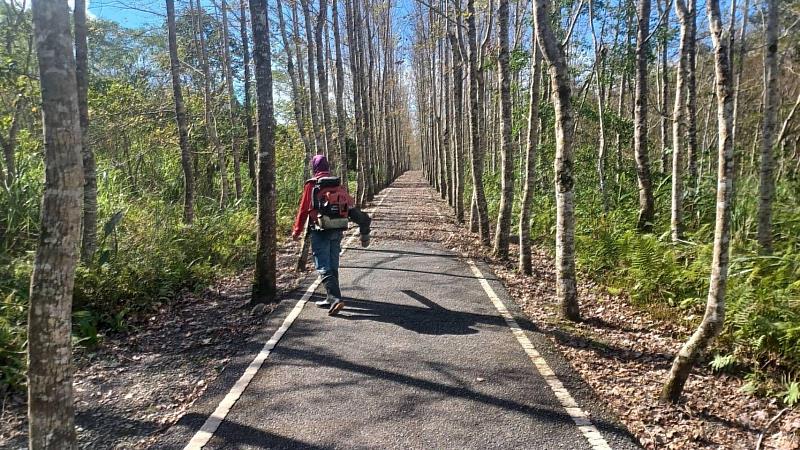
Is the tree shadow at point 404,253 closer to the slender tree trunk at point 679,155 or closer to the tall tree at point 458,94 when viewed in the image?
the slender tree trunk at point 679,155

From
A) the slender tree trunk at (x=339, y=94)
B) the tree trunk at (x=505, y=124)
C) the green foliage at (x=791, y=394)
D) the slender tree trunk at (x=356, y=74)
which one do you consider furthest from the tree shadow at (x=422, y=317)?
the slender tree trunk at (x=356, y=74)

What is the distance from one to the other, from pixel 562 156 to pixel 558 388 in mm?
2945

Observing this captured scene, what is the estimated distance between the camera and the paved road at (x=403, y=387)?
368cm

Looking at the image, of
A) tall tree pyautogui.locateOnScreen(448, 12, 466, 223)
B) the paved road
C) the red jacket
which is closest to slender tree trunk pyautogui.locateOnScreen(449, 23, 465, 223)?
tall tree pyautogui.locateOnScreen(448, 12, 466, 223)

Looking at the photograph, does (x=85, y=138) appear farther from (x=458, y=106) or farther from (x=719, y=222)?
(x=458, y=106)

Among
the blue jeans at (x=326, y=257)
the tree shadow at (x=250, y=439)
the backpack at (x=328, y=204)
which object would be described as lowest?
the tree shadow at (x=250, y=439)

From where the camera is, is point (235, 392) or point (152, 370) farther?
point (152, 370)

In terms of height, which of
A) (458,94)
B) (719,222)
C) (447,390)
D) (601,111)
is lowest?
(447,390)

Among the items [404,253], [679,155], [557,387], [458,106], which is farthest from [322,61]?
[557,387]

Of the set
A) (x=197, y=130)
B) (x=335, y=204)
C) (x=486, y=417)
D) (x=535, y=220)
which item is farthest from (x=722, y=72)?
(x=197, y=130)

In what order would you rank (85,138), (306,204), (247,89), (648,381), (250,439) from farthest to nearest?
(247,89) < (85,138) < (306,204) < (648,381) < (250,439)

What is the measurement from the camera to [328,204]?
6.69 metres

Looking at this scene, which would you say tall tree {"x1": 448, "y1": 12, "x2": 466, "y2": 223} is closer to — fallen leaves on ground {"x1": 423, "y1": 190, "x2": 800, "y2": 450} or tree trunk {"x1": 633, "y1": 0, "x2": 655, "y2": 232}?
tree trunk {"x1": 633, "y1": 0, "x2": 655, "y2": 232}

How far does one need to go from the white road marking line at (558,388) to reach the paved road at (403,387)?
0.03 m
